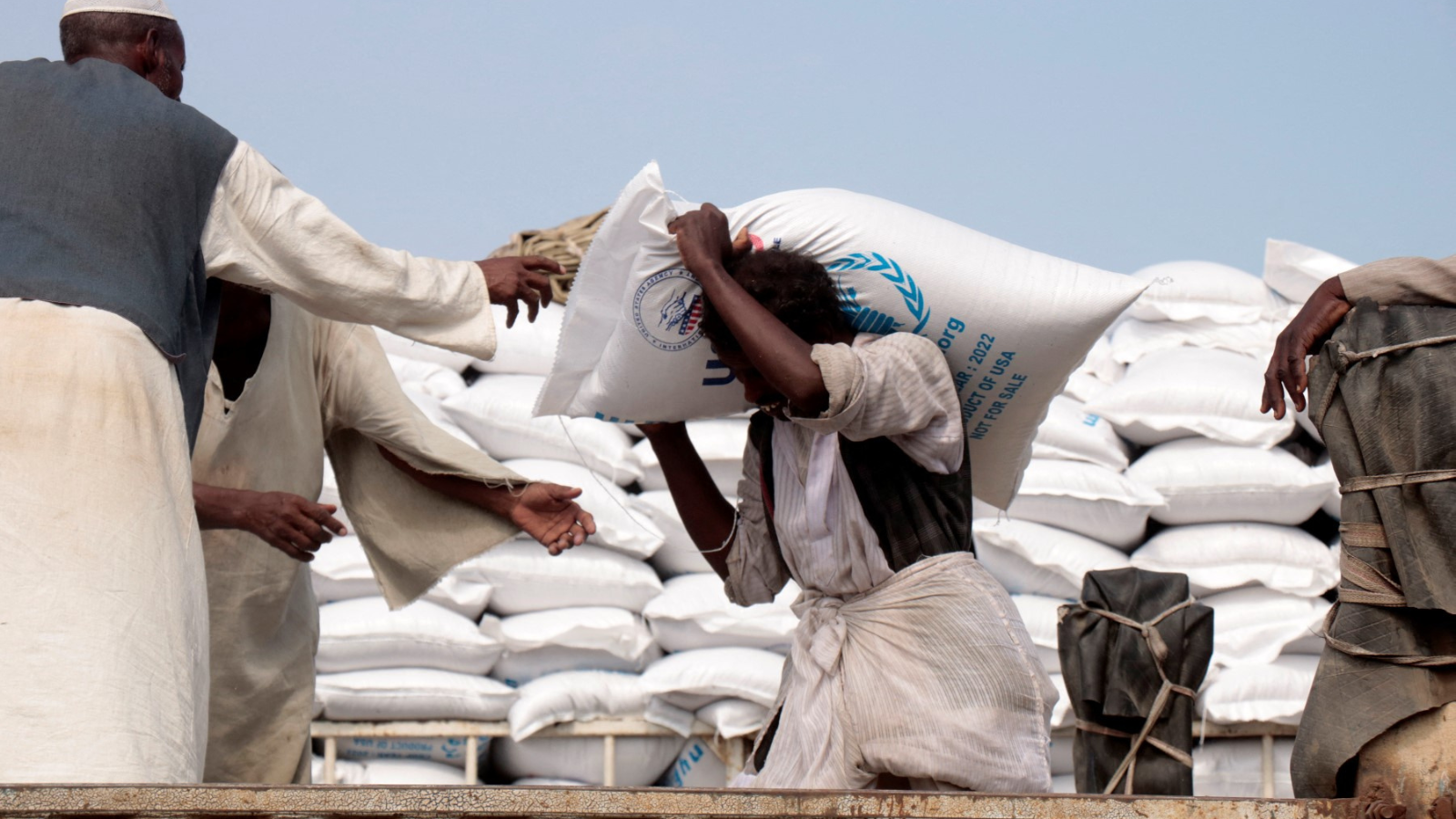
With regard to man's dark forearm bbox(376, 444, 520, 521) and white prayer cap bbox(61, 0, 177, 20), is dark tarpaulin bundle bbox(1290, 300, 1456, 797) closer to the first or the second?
man's dark forearm bbox(376, 444, 520, 521)

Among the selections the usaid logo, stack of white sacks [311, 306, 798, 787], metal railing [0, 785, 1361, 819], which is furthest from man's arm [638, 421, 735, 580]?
stack of white sacks [311, 306, 798, 787]

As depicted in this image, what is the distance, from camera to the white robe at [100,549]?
5.80ft

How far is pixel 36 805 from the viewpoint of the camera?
138 cm

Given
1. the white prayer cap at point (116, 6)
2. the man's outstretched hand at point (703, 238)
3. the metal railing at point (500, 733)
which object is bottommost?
the metal railing at point (500, 733)

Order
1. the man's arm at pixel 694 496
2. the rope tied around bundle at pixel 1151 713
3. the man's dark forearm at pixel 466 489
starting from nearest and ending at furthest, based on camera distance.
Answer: the man's arm at pixel 694 496, the man's dark forearm at pixel 466 489, the rope tied around bundle at pixel 1151 713

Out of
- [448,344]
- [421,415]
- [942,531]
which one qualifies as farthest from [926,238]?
[421,415]

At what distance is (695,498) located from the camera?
2.53m

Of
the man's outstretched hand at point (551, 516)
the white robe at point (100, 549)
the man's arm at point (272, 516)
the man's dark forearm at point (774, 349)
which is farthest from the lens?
the man's outstretched hand at point (551, 516)

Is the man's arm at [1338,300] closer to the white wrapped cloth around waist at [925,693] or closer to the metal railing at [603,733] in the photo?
the white wrapped cloth around waist at [925,693]

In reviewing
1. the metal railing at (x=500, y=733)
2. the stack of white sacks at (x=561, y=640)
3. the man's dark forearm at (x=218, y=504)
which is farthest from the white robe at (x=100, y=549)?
the metal railing at (x=500, y=733)

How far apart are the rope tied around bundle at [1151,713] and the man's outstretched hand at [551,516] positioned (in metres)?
1.80

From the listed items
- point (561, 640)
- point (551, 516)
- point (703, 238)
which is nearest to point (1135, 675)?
point (561, 640)

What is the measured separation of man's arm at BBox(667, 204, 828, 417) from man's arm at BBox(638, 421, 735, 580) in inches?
15.9

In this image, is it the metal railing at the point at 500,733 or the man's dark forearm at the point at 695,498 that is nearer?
the man's dark forearm at the point at 695,498
